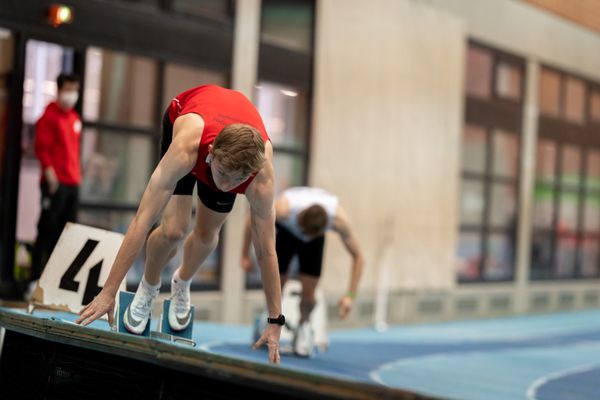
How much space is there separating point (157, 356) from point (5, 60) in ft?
20.1

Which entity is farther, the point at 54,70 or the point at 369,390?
the point at 54,70

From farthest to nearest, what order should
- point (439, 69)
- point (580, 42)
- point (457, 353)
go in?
point (580, 42), point (439, 69), point (457, 353)

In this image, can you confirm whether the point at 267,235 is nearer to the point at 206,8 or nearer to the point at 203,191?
the point at 203,191

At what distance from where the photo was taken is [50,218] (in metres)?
8.43

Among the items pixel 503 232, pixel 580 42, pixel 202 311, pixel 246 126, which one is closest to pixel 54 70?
pixel 202 311

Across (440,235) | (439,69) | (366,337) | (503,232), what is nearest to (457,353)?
(366,337)

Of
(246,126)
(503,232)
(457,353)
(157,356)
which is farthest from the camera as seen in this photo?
(503,232)

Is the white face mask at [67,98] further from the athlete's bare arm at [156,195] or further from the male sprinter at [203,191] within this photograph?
the athlete's bare arm at [156,195]

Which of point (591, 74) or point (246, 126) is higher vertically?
point (591, 74)

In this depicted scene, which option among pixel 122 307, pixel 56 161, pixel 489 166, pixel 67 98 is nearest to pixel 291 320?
pixel 56 161

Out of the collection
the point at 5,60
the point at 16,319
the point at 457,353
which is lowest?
the point at 457,353

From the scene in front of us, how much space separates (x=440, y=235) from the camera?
50.3 feet

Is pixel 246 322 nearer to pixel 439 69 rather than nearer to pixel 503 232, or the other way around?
pixel 439 69

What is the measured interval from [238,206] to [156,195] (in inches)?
279
